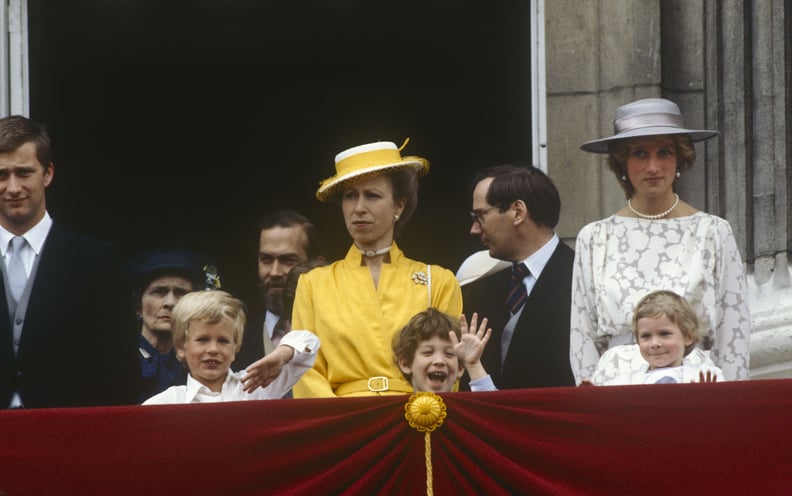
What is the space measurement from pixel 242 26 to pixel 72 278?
334 cm

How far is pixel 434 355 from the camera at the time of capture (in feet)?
22.8

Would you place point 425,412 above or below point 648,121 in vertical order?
below

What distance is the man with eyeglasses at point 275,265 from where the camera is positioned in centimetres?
812

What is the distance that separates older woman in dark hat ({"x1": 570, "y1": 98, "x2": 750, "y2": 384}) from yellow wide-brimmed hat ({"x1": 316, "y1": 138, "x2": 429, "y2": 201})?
0.82m

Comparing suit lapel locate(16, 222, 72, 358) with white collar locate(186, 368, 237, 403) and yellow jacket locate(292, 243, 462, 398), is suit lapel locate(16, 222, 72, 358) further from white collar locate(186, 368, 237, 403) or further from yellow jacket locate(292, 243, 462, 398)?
yellow jacket locate(292, 243, 462, 398)

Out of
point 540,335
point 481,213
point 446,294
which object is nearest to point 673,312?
point 540,335

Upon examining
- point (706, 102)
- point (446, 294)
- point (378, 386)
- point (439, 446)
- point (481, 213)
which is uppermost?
point (706, 102)

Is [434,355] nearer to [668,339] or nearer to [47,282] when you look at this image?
[668,339]

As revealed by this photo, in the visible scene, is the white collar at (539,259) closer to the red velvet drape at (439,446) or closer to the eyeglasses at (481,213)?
the eyeglasses at (481,213)

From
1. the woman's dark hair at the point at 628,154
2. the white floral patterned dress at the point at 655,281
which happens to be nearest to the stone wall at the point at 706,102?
the woman's dark hair at the point at 628,154

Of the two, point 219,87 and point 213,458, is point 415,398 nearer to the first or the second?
point 213,458

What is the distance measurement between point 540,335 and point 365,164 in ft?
3.29

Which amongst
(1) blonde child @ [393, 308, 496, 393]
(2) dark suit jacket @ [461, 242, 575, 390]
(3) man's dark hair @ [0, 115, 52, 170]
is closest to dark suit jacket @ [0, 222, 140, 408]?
(3) man's dark hair @ [0, 115, 52, 170]

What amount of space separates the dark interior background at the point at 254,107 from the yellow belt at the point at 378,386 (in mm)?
2529
